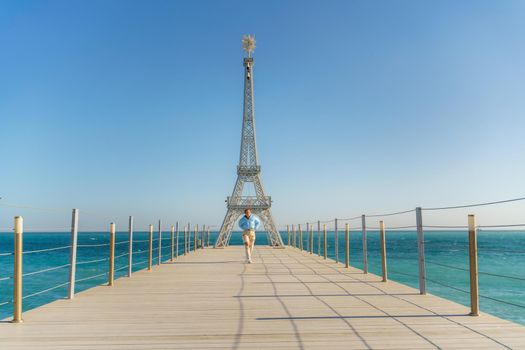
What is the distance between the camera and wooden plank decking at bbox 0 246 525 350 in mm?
3158

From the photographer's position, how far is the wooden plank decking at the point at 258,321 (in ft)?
10.4

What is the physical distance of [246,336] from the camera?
10.9 feet

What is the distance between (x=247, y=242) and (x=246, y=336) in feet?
25.7

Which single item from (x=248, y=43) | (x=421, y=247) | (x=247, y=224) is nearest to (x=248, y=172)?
A: (x=248, y=43)

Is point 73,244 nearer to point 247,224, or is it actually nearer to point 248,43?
point 247,224

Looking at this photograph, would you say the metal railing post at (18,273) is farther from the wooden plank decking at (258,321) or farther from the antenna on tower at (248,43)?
the antenna on tower at (248,43)

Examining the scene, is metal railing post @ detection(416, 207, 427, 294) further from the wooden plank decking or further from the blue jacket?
the blue jacket

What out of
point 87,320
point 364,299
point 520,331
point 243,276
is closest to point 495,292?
point 243,276

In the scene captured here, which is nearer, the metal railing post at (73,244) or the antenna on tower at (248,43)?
the metal railing post at (73,244)

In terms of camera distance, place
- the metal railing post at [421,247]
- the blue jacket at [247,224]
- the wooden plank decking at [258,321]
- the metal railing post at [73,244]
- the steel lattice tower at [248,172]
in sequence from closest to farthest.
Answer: the wooden plank decking at [258,321]
the metal railing post at [73,244]
the metal railing post at [421,247]
the blue jacket at [247,224]
the steel lattice tower at [248,172]

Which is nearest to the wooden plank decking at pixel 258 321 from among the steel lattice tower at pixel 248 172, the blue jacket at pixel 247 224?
the blue jacket at pixel 247 224

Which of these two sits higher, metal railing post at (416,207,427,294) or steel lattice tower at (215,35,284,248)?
steel lattice tower at (215,35,284,248)

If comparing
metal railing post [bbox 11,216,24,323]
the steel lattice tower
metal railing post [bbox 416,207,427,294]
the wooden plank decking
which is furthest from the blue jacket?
the steel lattice tower

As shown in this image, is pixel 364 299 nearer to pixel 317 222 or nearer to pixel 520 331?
pixel 520 331
